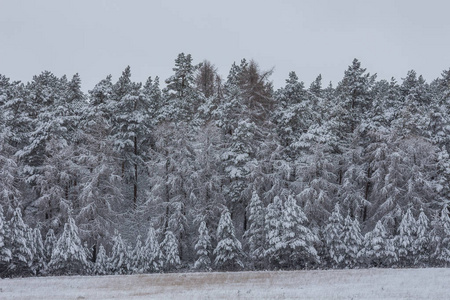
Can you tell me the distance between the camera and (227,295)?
782 inches

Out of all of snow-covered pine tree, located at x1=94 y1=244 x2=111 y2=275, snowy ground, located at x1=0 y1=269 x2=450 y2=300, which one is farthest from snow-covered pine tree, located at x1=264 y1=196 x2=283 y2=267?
snow-covered pine tree, located at x1=94 y1=244 x2=111 y2=275

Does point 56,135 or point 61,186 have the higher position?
point 56,135

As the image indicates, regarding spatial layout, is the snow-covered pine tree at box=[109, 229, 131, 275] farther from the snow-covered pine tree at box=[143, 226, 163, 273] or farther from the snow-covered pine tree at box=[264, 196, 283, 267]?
the snow-covered pine tree at box=[264, 196, 283, 267]

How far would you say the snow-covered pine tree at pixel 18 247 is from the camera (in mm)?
32938

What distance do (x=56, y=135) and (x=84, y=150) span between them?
316 cm

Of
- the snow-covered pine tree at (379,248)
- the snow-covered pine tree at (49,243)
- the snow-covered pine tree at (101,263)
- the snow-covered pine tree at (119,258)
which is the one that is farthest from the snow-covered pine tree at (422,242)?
the snow-covered pine tree at (49,243)

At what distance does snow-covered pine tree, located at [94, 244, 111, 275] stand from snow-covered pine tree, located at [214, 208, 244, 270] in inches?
362

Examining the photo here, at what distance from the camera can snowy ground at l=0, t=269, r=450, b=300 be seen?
769 inches

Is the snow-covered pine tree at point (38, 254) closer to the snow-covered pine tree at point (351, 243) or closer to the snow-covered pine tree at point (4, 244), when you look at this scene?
the snow-covered pine tree at point (4, 244)

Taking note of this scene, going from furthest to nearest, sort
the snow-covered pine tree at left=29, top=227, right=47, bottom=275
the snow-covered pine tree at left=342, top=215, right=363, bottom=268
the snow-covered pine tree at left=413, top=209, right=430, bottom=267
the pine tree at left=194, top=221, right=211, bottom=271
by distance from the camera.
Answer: the pine tree at left=194, top=221, right=211, bottom=271
the snow-covered pine tree at left=342, top=215, right=363, bottom=268
the snow-covered pine tree at left=29, top=227, right=47, bottom=275
the snow-covered pine tree at left=413, top=209, right=430, bottom=267

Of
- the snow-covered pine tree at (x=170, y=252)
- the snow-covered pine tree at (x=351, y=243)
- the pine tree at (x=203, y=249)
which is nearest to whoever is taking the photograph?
the snow-covered pine tree at (x=351, y=243)

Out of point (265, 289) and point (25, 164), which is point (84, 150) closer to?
point (25, 164)

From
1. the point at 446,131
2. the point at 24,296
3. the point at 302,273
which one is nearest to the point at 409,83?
the point at 446,131

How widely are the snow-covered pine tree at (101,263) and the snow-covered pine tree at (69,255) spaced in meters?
0.97
